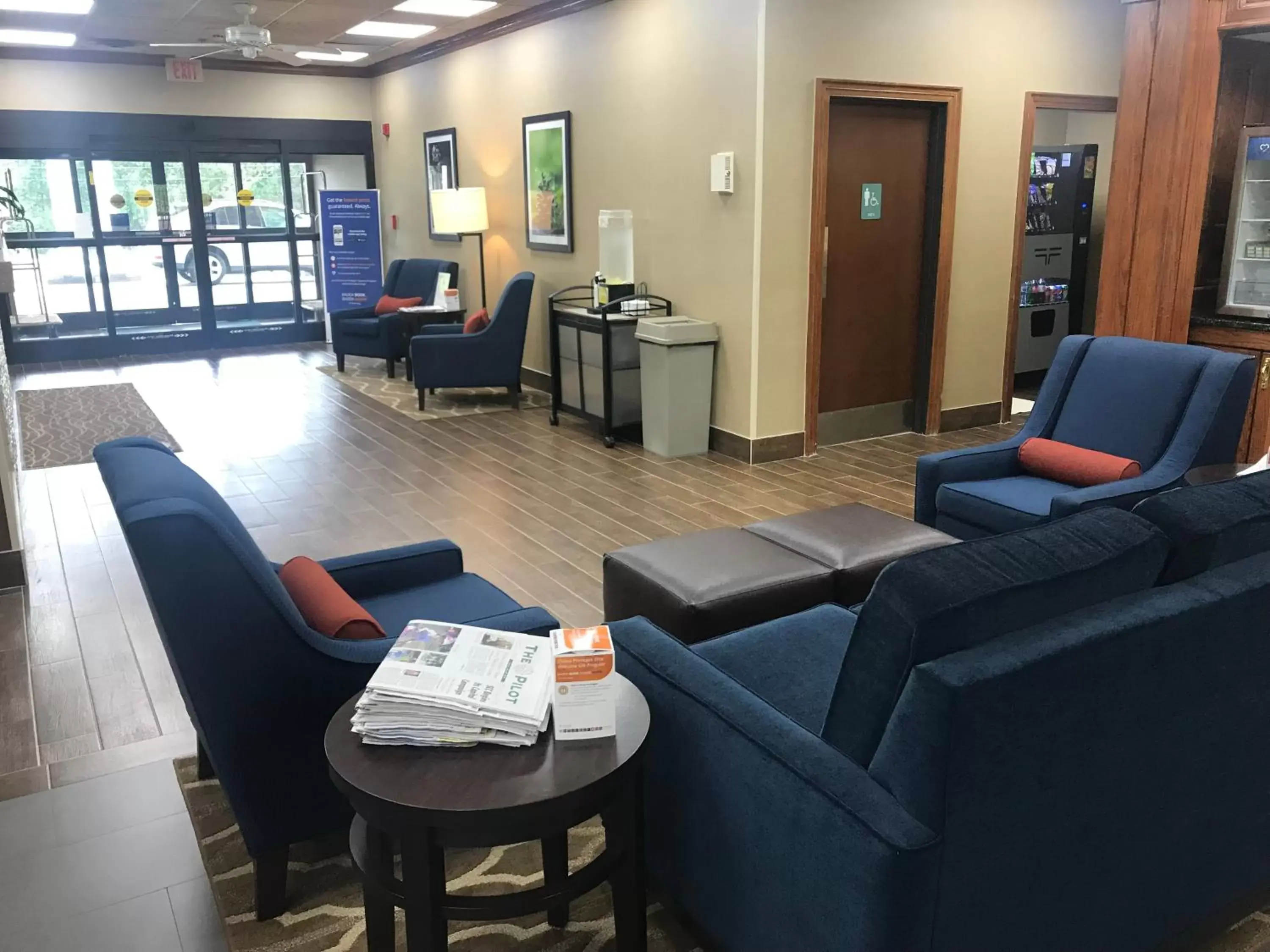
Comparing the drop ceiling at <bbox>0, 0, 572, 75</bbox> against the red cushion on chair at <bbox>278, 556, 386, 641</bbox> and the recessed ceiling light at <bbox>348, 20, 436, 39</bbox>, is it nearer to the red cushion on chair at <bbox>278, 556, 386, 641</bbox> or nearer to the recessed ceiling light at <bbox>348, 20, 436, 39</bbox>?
the recessed ceiling light at <bbox>348, 20, 436, 39</bbox>

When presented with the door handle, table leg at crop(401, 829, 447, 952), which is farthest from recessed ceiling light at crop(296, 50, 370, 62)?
table leg at crop(401, 829, 447, 952)

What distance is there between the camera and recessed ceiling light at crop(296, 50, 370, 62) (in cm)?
757

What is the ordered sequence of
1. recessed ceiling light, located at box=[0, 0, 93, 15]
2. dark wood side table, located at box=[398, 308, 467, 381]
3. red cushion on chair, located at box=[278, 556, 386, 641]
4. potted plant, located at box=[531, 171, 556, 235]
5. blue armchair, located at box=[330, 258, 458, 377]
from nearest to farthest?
red cushion on chair, located at box=[278, 556, 386, 641] → recessed ceiling light, located at box=[0, 0, 93, 15] → potted plant, located at box=[531, 171, 556, 235] → dark wood side table, located at box=[398, 308, 467, 381] → blue armchair, located at box=[330, 258, 458, 377]

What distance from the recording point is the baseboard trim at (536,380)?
26.4 ft

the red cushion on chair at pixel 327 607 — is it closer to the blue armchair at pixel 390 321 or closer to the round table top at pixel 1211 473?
the round table top at pixel 1211 473

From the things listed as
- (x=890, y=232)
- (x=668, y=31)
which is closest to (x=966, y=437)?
(x=890, y=232)

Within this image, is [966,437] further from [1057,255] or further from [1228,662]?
[1228,662]

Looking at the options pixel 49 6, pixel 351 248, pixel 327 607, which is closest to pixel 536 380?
pixel 351 248

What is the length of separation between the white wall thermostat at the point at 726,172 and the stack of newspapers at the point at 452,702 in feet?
14.3

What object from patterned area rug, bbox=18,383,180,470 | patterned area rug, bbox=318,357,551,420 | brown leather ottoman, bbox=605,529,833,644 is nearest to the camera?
brown leather ottoman, bbox=605,529,833,644

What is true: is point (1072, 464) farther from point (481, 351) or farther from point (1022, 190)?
point (481, 351)

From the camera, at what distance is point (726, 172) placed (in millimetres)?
5625

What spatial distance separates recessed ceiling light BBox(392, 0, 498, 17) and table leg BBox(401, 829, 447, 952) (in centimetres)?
660

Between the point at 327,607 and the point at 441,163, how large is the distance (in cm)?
777
